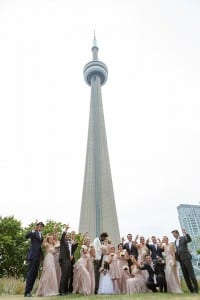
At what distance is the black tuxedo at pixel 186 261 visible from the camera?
7.29 m

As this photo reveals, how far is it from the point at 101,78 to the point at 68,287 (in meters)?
72.2

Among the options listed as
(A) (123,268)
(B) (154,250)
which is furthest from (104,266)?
(B) (154,250)

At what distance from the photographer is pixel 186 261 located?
24.4 feet

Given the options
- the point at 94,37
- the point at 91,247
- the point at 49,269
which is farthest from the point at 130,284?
the point at 94,37

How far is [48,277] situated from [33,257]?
3.36 ft

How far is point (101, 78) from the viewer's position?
247ft

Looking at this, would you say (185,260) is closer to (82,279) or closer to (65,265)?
(82,279)

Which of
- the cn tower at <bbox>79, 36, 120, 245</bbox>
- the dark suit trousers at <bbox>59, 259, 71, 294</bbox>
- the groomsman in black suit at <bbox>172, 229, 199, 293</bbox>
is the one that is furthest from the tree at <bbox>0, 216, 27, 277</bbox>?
the cn tower at <bbox>79, 36, 120, 245</bbox>

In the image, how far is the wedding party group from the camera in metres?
7.17

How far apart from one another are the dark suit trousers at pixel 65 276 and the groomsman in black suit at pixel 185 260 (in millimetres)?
3259

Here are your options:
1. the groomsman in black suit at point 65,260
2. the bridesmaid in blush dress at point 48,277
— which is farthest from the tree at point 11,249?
the groomsman in black suit at point 65,260

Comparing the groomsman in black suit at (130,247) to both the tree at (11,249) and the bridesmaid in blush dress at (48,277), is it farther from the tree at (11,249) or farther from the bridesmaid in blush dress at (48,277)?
the tree at (11,249)

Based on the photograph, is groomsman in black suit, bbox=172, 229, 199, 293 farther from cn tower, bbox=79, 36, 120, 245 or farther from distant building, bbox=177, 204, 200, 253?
distant building, bbox=177, 204, 200, 253

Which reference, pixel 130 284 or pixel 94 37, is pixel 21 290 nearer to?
pixel 130 284
